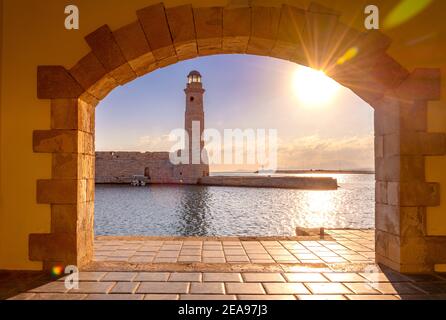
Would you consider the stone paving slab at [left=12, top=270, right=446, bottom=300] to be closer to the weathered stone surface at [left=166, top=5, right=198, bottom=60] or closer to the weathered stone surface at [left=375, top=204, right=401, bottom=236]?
the weathered stone surface at [left=375, top=204, right=401, bottom=236]

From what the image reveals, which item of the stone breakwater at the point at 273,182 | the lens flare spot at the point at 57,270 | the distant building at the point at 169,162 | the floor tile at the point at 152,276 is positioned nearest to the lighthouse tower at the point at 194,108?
the distant building at the point at 169,162

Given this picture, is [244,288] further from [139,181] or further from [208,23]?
[139,181]

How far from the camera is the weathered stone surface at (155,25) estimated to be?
3609 millimetres

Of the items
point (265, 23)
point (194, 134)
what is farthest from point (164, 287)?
point (194, 134)

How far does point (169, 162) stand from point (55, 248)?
36.1m

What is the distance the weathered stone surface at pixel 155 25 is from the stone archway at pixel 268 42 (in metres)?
0.01

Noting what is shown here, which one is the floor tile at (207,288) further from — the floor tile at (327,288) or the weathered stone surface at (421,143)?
the weathered stone surface at (421,143)

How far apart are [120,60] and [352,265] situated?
3.57 m

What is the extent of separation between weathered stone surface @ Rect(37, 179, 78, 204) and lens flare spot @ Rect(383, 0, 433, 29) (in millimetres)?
3992

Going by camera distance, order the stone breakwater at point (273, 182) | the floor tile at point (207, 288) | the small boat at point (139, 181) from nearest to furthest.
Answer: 1. the floor tile at point (207, 288)
2. the stone breakwater at point (273, 182)
3. the small boat at point (139, 181)

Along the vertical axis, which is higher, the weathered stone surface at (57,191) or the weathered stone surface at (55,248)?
the weathered stone surface at (57,191)
